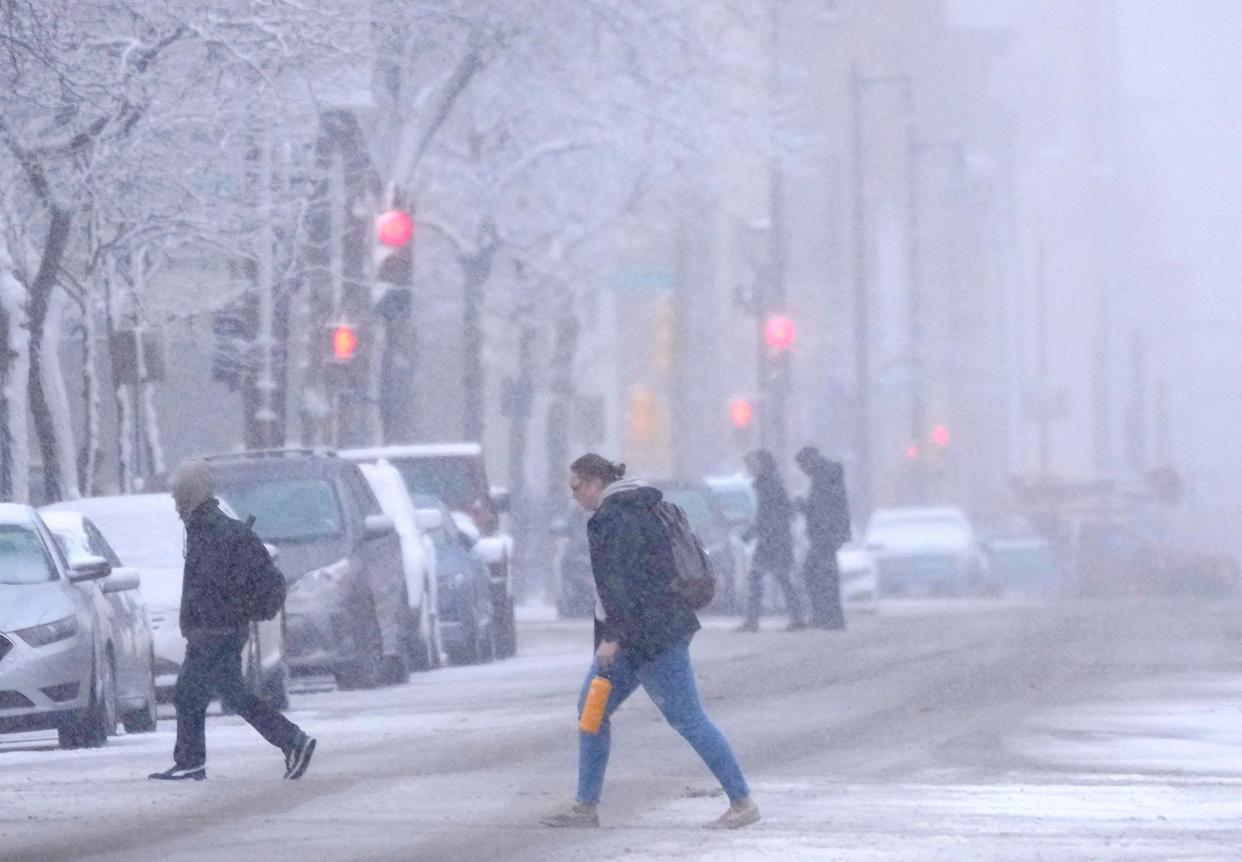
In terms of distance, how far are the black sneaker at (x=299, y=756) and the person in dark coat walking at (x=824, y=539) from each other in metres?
15.4

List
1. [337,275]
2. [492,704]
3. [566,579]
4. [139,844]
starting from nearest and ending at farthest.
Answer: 1. [139,844]
2. [492,704]
3. [337,275]
4. [566,579]

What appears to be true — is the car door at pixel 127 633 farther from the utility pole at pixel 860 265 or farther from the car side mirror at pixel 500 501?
the utility pole at pixel 860 265

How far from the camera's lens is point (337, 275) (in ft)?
104

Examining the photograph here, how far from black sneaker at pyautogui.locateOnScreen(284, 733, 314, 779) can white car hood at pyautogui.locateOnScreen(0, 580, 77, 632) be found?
2.56 meters

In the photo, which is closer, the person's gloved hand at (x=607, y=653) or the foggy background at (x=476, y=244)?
the person's gloved hand at (x=607, y=653)

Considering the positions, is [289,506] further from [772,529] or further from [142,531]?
[772,529]

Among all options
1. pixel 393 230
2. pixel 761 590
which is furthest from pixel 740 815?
pixel 761 590

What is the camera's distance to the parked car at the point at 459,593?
25.5 m

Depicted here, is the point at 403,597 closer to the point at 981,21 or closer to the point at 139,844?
the point at 139,844

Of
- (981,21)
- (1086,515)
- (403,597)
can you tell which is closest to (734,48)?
(1086,515)

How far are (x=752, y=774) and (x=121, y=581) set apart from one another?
4328mm

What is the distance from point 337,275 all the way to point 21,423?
784 centimetres

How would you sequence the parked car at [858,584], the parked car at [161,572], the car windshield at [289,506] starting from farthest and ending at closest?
the parked car at [858,584] → the car windshield at [289,506] → the parked car at [161,572]

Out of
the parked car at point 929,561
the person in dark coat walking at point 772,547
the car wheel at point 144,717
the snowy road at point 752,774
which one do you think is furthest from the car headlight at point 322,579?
the parked car at point 929,561
